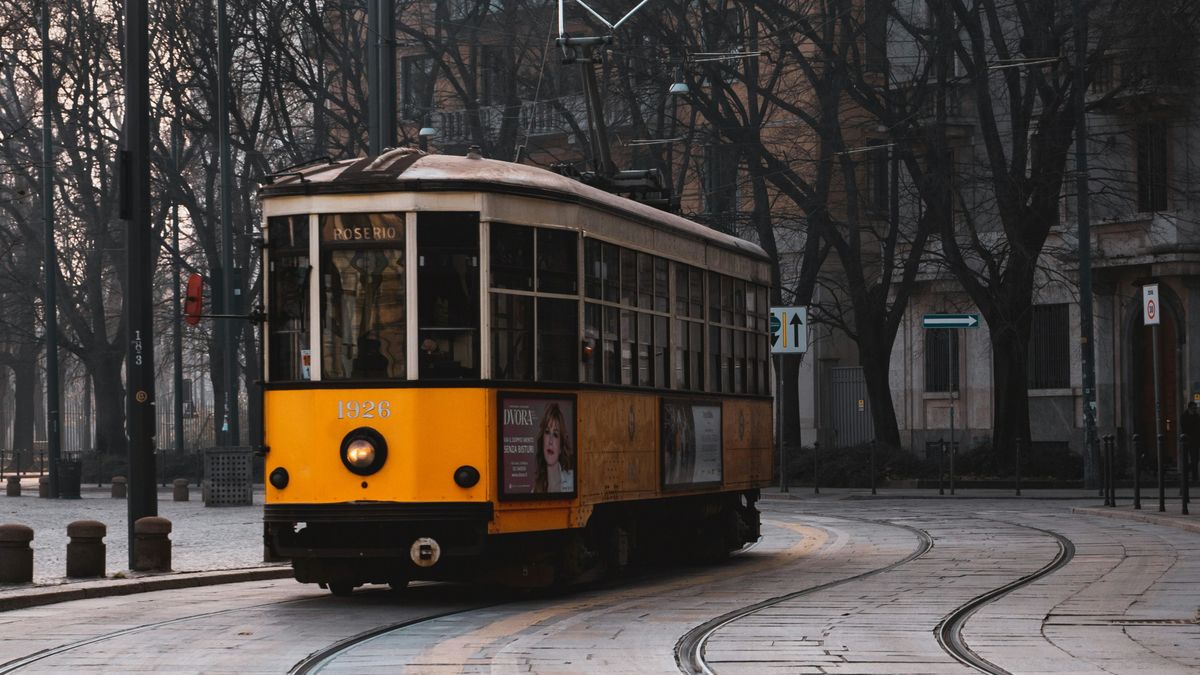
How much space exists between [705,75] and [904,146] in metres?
3.94

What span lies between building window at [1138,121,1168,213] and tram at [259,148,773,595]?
26.0 meters

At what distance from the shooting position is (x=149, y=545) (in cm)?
1827

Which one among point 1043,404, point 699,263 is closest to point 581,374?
point 699,263

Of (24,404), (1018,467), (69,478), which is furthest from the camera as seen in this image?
(24,404)

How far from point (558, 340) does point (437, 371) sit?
43.9 inches

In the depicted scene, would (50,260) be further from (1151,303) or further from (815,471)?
(1151,303)

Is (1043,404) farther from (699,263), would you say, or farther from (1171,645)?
(1171,645)

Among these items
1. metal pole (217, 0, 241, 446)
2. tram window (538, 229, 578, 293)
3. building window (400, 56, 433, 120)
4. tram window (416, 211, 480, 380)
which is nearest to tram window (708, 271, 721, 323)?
tram window (538, 229, 578, 293)

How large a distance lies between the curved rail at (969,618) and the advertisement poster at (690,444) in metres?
3.03

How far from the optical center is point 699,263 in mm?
18266

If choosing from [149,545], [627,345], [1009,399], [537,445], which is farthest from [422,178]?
[1009,399]

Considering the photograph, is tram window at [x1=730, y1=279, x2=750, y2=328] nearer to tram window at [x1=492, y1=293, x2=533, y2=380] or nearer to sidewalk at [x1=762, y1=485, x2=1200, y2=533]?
tram window at [x1=492, y1=293, x2=533, y2=380]

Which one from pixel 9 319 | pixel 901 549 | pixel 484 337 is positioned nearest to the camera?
pixel 484 337

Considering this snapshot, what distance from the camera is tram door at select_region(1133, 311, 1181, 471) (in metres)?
43.0
